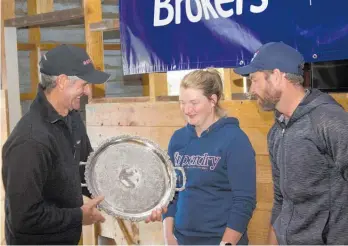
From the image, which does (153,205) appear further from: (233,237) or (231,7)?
(231,7)

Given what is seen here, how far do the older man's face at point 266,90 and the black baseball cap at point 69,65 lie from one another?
2.17 feet

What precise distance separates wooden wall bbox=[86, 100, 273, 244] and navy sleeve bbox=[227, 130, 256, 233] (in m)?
0.93

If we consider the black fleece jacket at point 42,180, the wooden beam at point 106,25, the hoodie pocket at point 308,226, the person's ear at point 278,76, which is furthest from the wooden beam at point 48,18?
the hoodie pocket at point 308,226

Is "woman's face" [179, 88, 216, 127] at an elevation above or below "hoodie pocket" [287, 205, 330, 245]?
above

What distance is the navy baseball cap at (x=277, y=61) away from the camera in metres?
2.41

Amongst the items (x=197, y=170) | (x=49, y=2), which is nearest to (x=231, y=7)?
(x=197, y=170)

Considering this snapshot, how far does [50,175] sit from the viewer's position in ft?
8.02

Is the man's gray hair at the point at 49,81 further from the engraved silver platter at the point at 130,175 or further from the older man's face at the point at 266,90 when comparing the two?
the older man's face at the point at 266,90

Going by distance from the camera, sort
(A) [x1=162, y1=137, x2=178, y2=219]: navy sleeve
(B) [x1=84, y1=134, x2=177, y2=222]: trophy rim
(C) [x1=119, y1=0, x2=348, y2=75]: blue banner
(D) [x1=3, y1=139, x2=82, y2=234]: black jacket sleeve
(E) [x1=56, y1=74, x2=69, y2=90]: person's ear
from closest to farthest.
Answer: (D) [x1=3, y1=139, x2=82, y2=234]: black jacket sleeve < (E) [x1=56, y1=74, x2=69, y2=90]: person's ear < (B) [x1=84, y1=134, x2=177, y2=222]: trophy rim < (A) [x1=162, y1=137, x2=178, y2=219]: navy sleeve < (C) [x1=119, y1=0, x2=348, y2=75]: blue banner

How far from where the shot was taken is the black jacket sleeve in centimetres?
234

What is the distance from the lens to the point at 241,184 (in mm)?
2578

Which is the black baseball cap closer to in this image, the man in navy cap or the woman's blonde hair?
the woman's blonde hair

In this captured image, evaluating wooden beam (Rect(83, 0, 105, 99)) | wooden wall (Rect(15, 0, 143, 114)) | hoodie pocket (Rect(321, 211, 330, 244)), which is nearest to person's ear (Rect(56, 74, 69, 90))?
hoodie pocket (Rect(321, 211, 330, 244))

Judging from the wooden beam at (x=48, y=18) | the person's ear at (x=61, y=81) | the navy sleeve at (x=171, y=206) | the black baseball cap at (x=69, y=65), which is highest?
the wooden beam at (x=48, y=18)
